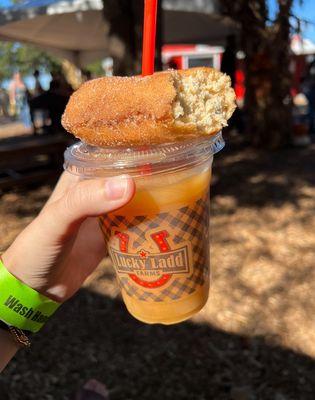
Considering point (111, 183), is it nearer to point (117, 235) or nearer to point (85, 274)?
point (117, 235)

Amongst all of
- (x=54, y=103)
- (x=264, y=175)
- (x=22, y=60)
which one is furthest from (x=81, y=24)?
(x=22, y=60)

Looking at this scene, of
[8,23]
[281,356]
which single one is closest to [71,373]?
[281,356]

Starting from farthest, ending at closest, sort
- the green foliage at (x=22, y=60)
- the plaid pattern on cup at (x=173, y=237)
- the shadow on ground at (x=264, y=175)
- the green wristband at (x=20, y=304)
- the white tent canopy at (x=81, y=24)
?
the green foliage at (x=22, y=60) → the white tent canopy at (x=81, y=24) → the shadow on ground at (x=264, y=175) → the green wristband at (x=20, y=304) → the plaid pattern on cup at (x=173, y=237)

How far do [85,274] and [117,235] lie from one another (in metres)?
0.47

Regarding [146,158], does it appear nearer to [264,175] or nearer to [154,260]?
[154,260]

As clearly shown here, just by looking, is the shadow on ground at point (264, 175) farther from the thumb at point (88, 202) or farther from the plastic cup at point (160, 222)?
the thumb at point (88, 202)

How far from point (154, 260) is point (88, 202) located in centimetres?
27

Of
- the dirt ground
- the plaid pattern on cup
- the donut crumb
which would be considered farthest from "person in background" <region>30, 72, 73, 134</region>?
the donut crumb

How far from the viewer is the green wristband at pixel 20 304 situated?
1.36m

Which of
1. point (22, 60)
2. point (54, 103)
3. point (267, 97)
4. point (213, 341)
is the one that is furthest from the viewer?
point (22, 60)

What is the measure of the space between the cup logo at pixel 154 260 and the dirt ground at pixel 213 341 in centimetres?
161

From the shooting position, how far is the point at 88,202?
1146mm

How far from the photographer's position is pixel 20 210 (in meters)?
5.45

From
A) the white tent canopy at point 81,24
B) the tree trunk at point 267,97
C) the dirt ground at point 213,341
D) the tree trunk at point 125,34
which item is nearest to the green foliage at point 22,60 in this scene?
the white tent canopy at point 81,24
